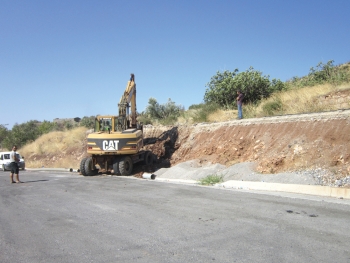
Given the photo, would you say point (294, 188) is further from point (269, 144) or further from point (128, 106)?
point (128, 106)

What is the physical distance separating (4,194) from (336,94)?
50.3 ft

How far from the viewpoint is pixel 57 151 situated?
35.7 m

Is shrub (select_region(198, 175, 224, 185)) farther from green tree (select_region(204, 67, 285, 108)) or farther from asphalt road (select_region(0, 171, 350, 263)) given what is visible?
green tree (select_region(204, 67, 285, 108))

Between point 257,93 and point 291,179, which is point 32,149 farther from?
point 291,179

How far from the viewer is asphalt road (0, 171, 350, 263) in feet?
17.7

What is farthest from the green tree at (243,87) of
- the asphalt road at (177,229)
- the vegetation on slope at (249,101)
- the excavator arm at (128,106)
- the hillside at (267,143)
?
the asphalt road at (177,229)

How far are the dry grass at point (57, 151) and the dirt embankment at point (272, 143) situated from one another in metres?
11.1

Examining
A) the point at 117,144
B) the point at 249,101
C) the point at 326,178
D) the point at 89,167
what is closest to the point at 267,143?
the point at 326,178

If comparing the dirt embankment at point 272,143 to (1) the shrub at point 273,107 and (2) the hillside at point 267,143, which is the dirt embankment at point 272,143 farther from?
(1) the shrub at point 273,107

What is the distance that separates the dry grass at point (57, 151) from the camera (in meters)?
31.2

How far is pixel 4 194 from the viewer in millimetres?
12812

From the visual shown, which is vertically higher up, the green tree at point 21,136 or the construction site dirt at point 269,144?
the green tree at point 21,136

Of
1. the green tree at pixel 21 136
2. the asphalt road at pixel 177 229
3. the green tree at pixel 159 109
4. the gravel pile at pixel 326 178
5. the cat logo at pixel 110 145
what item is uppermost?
the green tree at pixel 159 109

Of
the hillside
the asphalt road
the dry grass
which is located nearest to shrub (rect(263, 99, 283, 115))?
the hillside
